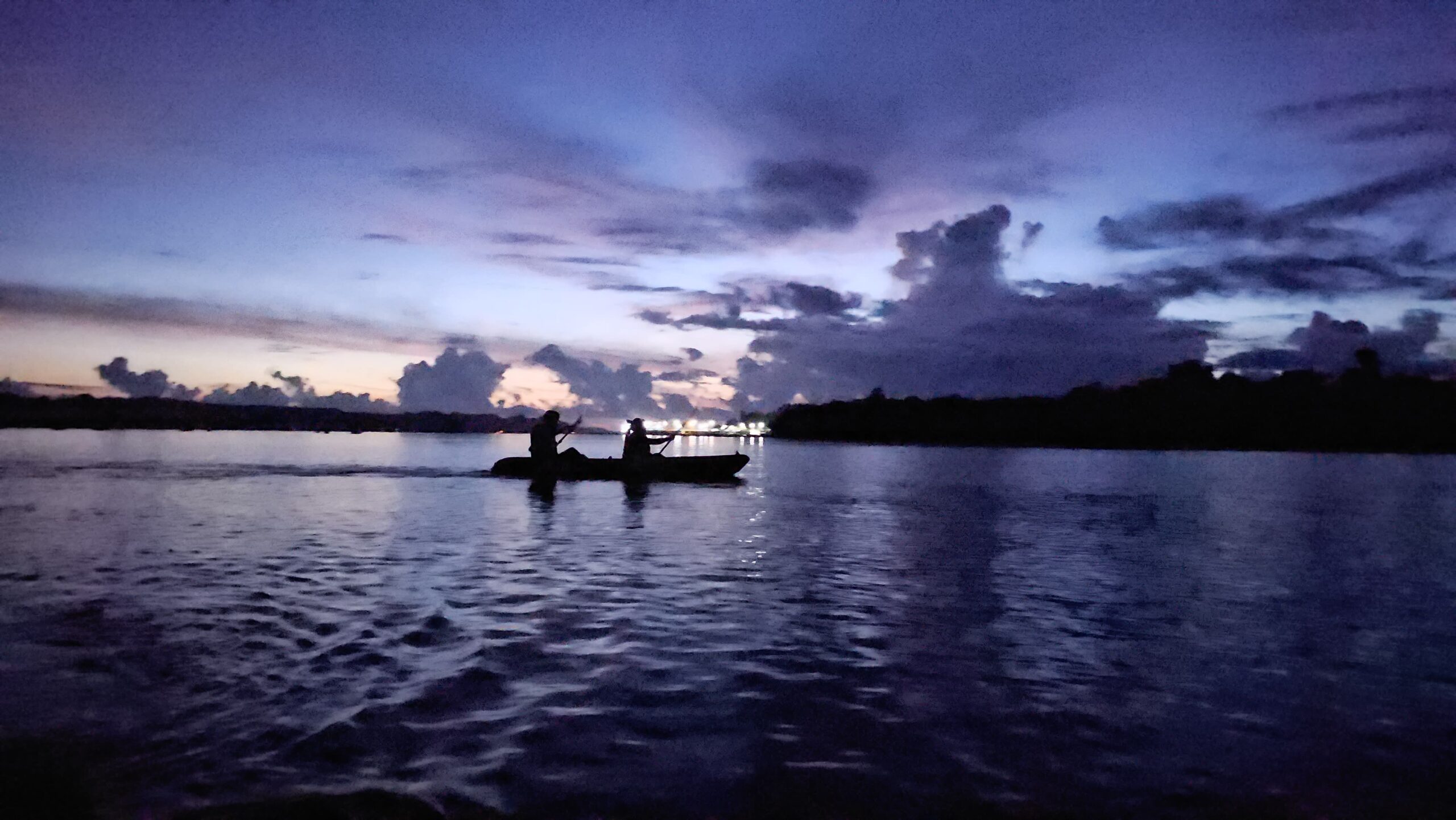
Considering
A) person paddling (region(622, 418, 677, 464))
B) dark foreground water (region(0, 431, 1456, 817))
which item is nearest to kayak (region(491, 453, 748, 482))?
person paddling (region(622, 418, 677, 464))

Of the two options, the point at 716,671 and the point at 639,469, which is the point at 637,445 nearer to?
the point at 639,469

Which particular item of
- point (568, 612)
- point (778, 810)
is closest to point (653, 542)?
point (568, 612)

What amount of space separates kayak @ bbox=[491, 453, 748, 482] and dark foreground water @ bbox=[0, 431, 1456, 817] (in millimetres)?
15229

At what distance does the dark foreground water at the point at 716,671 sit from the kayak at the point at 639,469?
15.2 meters

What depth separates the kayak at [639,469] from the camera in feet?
139

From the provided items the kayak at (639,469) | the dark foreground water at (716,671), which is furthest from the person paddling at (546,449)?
the dark foreground water at (716,671)

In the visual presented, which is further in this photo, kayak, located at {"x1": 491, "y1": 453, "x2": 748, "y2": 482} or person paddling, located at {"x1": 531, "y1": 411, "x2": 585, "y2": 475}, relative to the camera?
kayak, located at {"x1": 491, "y1": 453, "x2": 748, "y2": 482}

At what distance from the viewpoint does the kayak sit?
139 ft

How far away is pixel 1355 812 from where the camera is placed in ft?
22.9

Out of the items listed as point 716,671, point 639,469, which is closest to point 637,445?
point 639,469

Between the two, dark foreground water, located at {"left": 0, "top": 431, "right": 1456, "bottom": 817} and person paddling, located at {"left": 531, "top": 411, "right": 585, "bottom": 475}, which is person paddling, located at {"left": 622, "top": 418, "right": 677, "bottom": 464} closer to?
person paddling, located at {"left": 531, "top": 411, "right": 585, "bottom": 475}

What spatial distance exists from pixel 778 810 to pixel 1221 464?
13579 cm

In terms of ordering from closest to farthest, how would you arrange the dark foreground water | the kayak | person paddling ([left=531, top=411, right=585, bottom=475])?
1. the dark foreground water
2. person paddling ([left=531, top=411, right=585, bottom=475])
3. the kayak

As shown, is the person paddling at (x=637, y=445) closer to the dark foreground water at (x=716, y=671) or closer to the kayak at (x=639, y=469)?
the kayak at (x=639, y=469)
